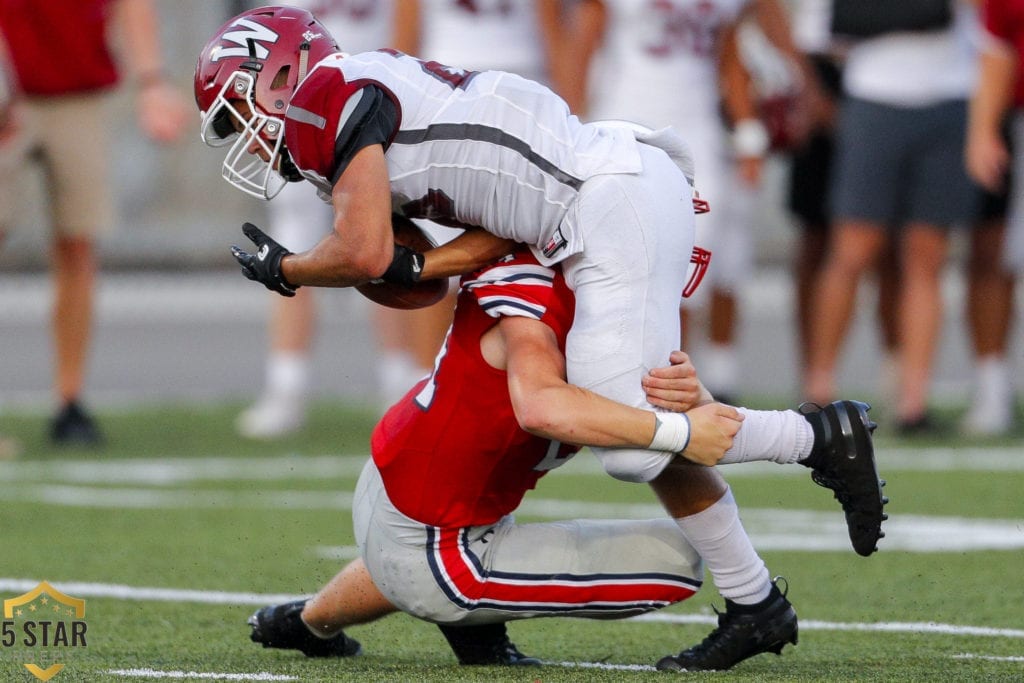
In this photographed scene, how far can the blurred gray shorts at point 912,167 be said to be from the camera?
7.79 m

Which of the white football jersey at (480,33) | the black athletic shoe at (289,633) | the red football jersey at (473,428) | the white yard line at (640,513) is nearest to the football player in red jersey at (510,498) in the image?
the red football jersey at (473,428)

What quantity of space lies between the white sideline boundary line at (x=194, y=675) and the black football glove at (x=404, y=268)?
845mm

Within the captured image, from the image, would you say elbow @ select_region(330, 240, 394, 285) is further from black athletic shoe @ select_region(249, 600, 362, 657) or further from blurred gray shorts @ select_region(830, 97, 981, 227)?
blurred gray shorts @ select_region(830, 97, 981, 227)

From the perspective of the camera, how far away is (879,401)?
29.5 feet

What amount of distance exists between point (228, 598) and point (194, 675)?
45.1 inches

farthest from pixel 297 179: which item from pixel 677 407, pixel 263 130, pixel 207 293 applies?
pixel 207 293

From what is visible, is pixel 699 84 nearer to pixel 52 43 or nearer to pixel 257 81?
pixel 52 43

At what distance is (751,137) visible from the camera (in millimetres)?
8094

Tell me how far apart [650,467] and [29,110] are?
470 centimetres

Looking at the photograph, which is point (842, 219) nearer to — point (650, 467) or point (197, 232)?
point (650, 467)

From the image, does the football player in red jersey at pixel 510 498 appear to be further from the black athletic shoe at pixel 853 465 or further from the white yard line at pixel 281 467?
the white yard line at pixel 281 467

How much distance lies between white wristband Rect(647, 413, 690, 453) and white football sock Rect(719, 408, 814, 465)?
10cm

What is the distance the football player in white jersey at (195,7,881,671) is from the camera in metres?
3.77

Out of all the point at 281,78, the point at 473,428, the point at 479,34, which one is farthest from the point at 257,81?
the point at 479,34
